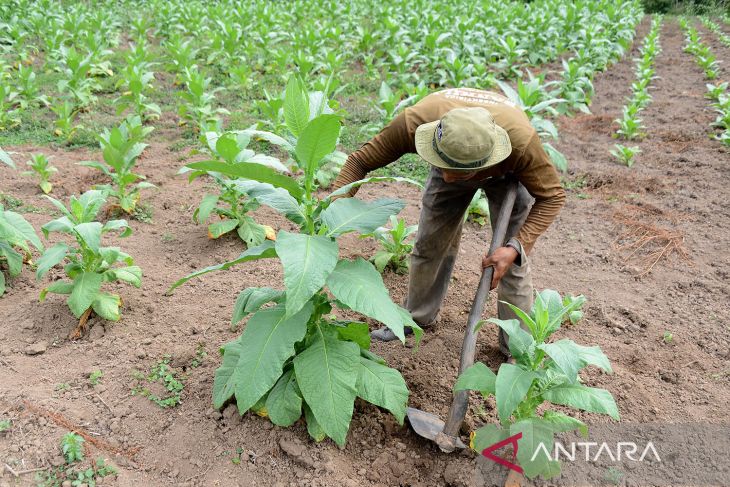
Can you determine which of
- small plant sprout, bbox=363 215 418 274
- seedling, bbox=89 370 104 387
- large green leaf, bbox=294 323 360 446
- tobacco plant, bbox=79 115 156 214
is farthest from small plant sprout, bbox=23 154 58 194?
large green leaf, bbox=294 323 360 446

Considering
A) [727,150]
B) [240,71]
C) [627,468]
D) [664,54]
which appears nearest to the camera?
[627,468]

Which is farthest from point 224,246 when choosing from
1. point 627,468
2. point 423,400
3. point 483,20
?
point 483,20

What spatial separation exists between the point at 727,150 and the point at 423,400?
6449 millimetres

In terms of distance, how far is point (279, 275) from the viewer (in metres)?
4.26

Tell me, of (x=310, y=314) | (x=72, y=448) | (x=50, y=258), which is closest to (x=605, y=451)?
(x=310, y=314)

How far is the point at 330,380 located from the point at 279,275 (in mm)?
1993

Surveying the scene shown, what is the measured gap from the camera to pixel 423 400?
3127mm

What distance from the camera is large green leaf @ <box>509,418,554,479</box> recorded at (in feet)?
7.66

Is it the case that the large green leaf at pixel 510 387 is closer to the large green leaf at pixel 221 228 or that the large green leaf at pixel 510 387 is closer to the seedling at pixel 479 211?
the large green leaf at pixel 221 228

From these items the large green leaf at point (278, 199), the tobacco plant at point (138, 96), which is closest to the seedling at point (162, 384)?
the large green leaf at point (278, 199)

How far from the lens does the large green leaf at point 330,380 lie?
7.57 ft

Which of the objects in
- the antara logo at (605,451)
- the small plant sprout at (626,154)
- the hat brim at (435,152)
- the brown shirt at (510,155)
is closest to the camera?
the hat brim at (435,152)

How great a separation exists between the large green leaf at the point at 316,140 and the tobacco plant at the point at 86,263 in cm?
153

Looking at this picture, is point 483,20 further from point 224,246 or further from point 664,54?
point 224,246
